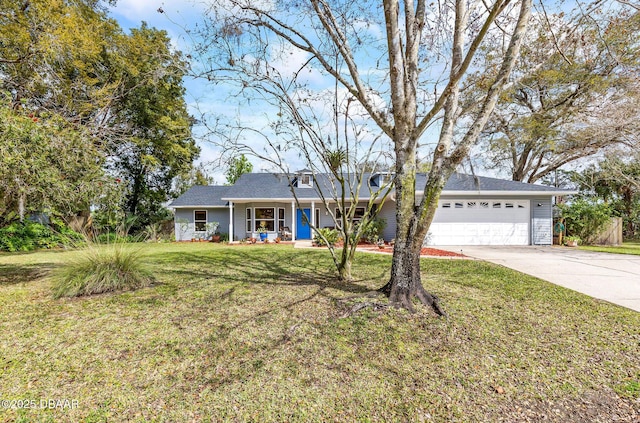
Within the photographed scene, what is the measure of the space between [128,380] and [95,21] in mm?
17102

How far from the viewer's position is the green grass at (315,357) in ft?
7.74

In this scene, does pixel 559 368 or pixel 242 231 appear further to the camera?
pixel 242 231

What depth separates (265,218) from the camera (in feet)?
55.9

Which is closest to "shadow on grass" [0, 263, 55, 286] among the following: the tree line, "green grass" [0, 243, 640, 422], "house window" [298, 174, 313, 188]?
"green grass" [0, 243, 640, 422]

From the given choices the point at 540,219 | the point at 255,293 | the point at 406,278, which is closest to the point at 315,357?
the point at 406,278

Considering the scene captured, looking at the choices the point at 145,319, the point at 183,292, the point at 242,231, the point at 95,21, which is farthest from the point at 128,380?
the point at 95,21

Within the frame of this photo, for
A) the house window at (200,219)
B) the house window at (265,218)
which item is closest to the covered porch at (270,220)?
the house window at (265,218)

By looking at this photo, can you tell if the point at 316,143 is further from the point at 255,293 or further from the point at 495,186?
the point at 495,186

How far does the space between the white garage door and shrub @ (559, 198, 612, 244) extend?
257cm

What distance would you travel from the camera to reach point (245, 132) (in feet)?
19.7

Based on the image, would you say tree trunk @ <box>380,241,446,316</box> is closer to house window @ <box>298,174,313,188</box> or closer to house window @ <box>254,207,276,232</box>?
house window @ <box>254,207,276,232</box>

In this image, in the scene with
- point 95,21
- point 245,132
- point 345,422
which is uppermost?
point 95,21

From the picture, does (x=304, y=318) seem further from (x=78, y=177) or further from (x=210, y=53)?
(x=210, y=53)

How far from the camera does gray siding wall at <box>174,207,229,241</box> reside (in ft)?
59.0
